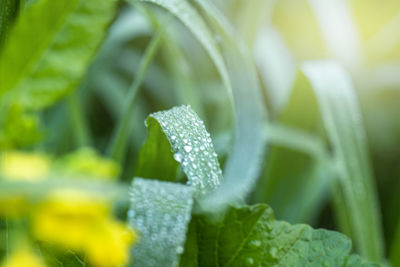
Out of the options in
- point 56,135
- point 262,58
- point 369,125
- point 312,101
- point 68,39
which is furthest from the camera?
point 369,125

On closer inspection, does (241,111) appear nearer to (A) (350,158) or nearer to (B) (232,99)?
(B) (232,99)

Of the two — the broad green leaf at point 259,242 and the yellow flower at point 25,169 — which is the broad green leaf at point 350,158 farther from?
the yellow flower at point 25,169

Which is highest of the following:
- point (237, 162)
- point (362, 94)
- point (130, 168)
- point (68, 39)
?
point (68, 39)

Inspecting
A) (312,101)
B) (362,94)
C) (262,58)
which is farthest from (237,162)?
(362,94)

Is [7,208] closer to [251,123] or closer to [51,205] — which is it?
[51,205]

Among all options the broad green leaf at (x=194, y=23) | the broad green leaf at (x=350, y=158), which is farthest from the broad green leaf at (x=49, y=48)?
the broad green leaf at (x=350, y=158)

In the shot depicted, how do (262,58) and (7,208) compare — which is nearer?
(7,208)
